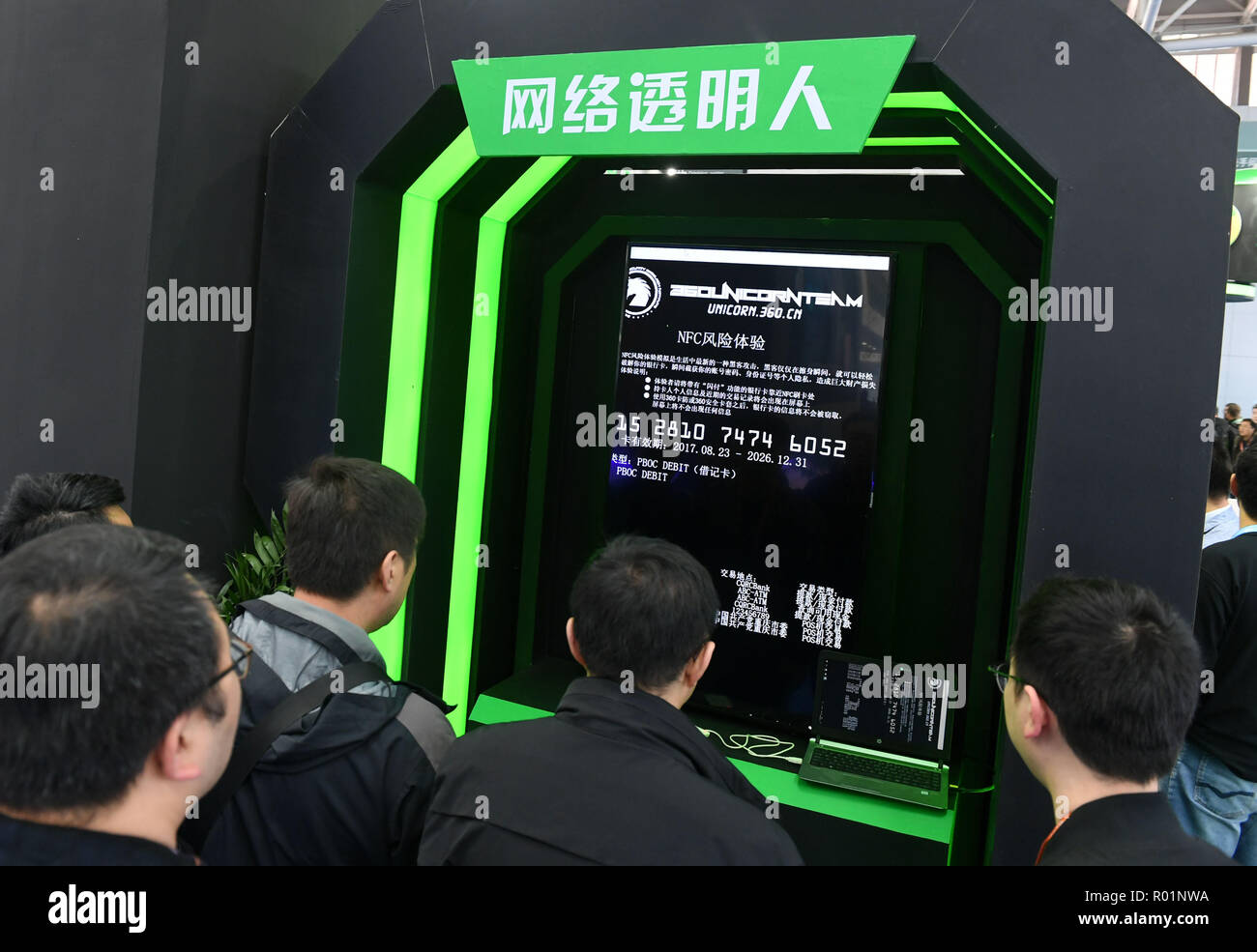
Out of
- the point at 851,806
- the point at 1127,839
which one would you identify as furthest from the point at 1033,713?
the point at 851,806

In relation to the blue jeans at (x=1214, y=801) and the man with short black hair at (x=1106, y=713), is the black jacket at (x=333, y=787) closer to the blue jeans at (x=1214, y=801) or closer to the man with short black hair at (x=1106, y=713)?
the man with short black hair at (x=1106, y=713)

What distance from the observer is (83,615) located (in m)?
0.99

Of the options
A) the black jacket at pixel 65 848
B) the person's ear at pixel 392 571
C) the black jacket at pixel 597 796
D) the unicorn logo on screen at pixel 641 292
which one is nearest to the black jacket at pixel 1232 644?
the black jacket at pixel 597 796

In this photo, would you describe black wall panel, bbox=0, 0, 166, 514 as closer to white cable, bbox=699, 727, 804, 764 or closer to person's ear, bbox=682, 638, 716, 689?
white cable, bbox=699, 727, 804, 764

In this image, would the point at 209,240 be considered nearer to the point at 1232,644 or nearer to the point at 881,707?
the point at 881,707

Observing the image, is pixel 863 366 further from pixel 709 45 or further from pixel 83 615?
pixel 83 615

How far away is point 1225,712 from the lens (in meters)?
2.55

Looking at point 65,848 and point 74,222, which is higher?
point 74,222

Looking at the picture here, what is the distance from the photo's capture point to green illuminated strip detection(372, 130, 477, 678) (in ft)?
10.7

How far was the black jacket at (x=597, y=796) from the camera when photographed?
4.25ft

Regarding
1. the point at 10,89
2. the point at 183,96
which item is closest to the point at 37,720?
the point at 183,96

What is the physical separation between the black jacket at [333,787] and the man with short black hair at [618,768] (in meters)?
0.09

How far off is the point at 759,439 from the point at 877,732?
101cm

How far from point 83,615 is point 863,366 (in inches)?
102
